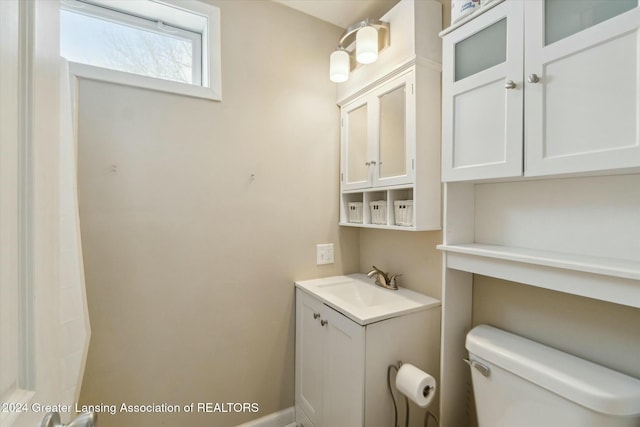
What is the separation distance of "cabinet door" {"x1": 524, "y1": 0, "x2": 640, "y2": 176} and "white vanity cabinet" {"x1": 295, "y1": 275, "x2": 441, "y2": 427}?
31.2 inches

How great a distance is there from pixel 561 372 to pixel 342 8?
2033 millimetres

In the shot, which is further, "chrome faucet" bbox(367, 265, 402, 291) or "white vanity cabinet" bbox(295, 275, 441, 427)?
"chrome faucet" bbox(367, 265, 402, 291)

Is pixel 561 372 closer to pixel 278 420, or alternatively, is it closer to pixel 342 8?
pixel 278 420

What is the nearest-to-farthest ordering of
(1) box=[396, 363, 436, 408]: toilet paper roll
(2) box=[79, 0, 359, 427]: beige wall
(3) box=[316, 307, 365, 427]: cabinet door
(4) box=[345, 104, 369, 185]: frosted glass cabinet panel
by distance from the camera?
(1) box=[396, 363, 436, 408]: toilet paper roll < (3) box=[316, 307, 365, 427]: cabinet door < (2) box=[79, 0, 359, 427]: beige wall < (4) box=[345, 104, 369, 185]: frosted glass cabinet panel

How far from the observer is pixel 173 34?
155 cm

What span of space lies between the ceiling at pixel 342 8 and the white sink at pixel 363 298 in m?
1.66

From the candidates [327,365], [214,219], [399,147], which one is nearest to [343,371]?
[327,365]

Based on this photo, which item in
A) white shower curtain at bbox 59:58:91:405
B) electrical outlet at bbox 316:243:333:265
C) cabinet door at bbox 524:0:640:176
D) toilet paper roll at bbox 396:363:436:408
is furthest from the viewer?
electrical outlet at bbox 316:243:333:265

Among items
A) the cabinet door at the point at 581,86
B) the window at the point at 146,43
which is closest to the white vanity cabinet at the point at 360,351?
the cabinet door at the point at 581,86

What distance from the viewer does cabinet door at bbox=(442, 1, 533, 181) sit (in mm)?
917

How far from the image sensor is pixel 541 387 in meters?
0.86

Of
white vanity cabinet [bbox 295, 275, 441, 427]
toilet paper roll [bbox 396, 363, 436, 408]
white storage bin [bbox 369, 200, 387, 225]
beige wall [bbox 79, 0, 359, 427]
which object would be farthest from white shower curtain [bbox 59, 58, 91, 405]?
white storage bin [bbox 369, 200, 387, 225]

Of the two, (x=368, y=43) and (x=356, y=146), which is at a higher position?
(x=368, y=43)

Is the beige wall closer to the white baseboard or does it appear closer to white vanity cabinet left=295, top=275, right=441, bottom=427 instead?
the white baseboard
